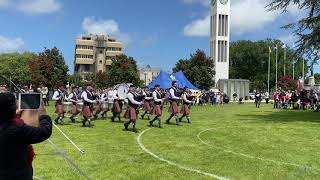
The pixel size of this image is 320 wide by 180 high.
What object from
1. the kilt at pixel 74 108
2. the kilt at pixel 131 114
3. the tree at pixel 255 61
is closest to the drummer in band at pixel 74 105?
the kilt at pixel 74 108

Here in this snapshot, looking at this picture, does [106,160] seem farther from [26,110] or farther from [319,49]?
[319,49]

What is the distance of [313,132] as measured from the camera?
68.7 ft

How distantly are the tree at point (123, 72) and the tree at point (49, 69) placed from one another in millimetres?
15482

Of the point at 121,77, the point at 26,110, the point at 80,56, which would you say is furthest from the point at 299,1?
the point at 80,56

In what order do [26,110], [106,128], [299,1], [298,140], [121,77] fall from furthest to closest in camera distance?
[121,77]
[299,1]
[106,128]
[298,140]
[26,110]

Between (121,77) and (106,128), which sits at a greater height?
(121,77)

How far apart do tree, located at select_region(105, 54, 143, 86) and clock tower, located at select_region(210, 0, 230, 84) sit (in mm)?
14083

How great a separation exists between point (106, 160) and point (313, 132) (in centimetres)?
1066

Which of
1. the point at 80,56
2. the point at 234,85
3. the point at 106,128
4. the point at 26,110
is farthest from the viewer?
the point at 80,56

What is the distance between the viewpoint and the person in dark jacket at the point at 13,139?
522 cm

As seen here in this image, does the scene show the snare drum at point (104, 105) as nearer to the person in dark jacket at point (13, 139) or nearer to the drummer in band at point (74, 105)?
the drummer in band at point (74, 105)

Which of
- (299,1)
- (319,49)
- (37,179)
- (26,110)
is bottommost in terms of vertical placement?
(37,179)

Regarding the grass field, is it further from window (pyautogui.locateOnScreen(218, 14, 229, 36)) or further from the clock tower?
window (pyautogui.locateOnScreen(218, 14, 229, 36))

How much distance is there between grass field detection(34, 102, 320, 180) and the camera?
11570mm
